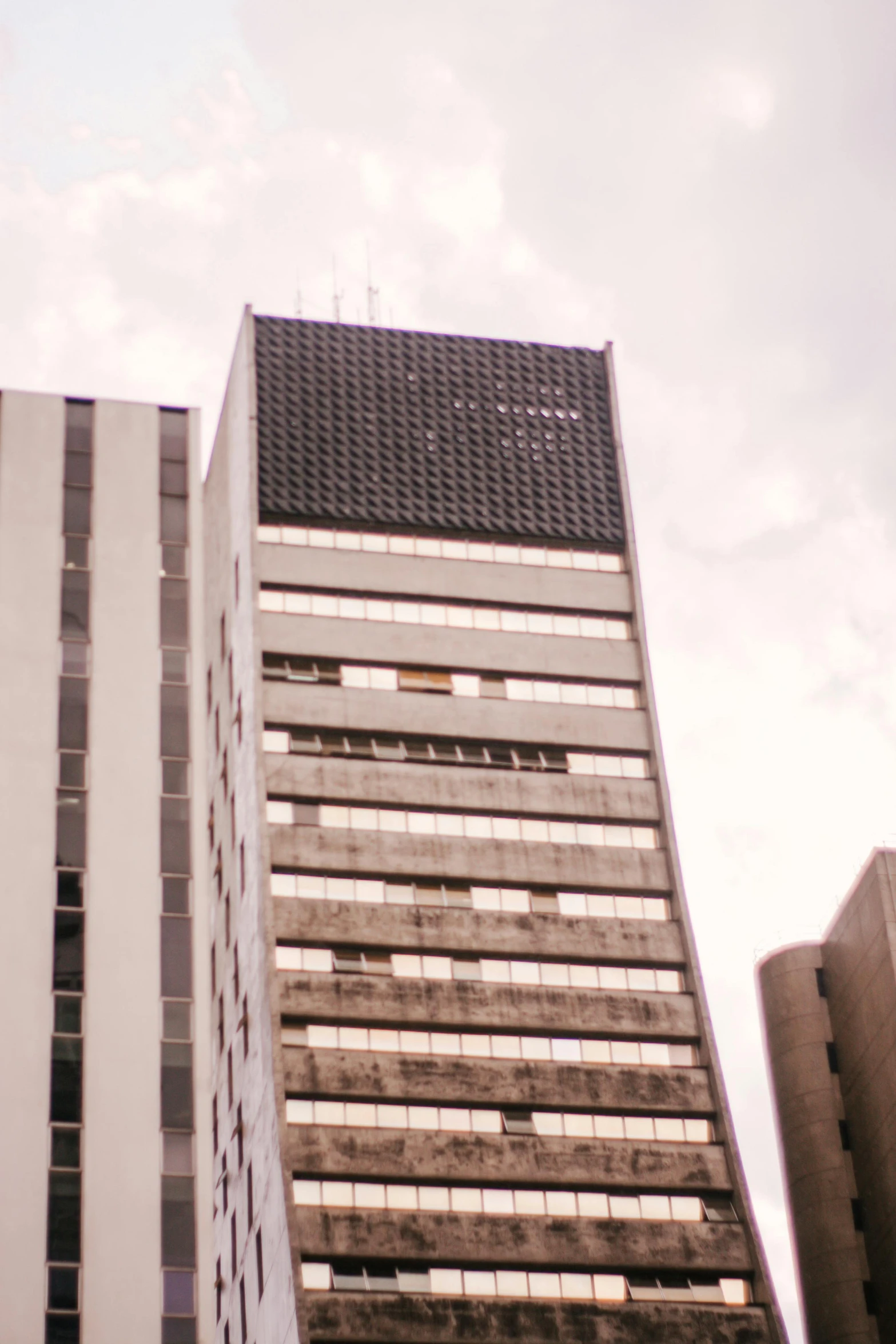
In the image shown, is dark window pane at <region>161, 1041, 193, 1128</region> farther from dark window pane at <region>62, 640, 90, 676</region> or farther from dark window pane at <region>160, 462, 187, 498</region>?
dark window pane at <region>160, 462, 187, 498</region>

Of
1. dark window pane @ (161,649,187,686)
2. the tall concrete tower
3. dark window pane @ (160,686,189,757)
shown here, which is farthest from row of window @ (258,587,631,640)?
dark window pane @ (160,686,189,757)

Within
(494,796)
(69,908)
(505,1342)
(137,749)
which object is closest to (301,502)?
(494,796)

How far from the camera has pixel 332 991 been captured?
81688mm

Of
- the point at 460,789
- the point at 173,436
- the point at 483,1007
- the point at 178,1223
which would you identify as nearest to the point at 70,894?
the point at 178,1223

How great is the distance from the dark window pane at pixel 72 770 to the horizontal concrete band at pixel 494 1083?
1488 cm

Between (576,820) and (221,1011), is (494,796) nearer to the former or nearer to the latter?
(576,820)

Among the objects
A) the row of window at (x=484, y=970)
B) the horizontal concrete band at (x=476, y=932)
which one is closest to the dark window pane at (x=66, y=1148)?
the row of window at (x=484, y=970)

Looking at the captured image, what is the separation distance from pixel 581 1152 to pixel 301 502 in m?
33.4

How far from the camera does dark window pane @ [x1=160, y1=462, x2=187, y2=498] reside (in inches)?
3228

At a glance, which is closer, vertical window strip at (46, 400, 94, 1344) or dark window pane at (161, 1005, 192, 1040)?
vertical window strip at (46, 400, 94, 1344)

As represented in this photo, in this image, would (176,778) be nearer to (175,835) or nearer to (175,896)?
(175,835)

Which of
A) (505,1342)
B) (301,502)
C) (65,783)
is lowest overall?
(505,1342)

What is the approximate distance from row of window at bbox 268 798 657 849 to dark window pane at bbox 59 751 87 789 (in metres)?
13.7

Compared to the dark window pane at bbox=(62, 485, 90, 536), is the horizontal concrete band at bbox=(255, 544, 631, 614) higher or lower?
higher
